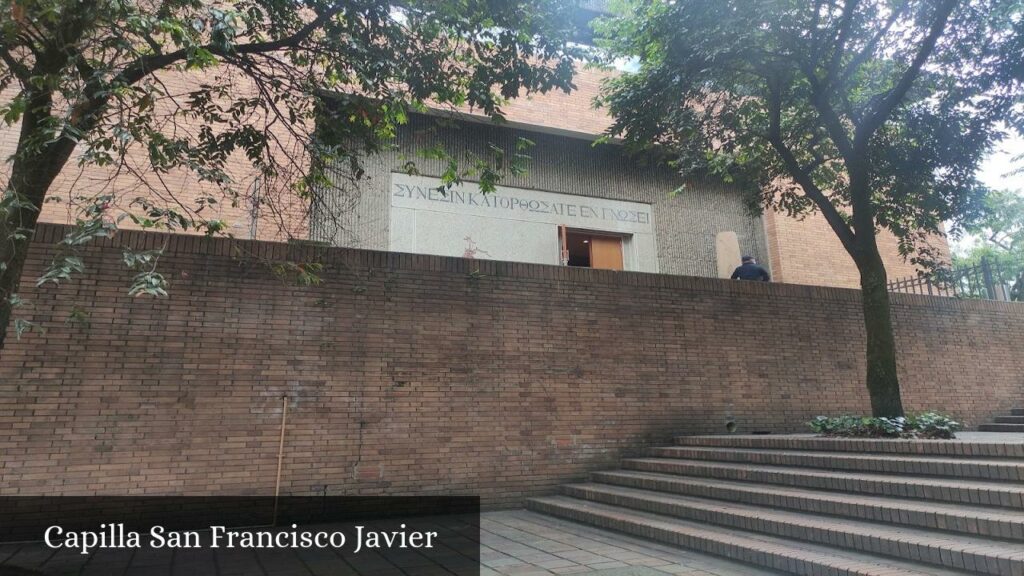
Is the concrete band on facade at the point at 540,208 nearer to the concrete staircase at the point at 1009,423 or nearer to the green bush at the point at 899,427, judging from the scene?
the green bush at the point at 899,427

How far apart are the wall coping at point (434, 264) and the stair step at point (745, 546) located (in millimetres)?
3300

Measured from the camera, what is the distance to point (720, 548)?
5.11 m

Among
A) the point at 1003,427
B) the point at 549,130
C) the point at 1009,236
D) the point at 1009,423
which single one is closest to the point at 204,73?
the point at 549,130

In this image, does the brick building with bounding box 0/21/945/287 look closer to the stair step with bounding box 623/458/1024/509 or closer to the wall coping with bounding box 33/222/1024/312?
the wall coping with bounding box 33/222/1024/312

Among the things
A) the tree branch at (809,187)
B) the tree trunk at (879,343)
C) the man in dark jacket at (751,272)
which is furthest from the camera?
the man in dark jacket at (751,272)

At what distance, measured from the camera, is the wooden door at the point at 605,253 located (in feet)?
43.4

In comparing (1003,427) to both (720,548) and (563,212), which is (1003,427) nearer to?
(720,548)

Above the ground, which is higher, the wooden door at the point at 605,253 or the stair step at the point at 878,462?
the wooden door at the point at 605,253

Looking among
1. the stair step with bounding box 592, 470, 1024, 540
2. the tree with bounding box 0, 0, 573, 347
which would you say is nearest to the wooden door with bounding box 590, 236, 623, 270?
the tree with bounding box 0, 0, 573, 347

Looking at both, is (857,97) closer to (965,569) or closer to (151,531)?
(965,569)

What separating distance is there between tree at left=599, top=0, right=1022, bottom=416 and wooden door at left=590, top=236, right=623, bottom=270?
318 cm

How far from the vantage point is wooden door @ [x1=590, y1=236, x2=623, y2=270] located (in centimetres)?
1324

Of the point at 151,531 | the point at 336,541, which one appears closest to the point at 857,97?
the point at 336,541
